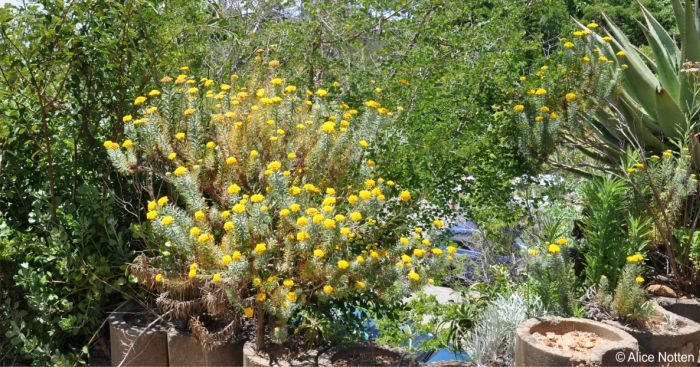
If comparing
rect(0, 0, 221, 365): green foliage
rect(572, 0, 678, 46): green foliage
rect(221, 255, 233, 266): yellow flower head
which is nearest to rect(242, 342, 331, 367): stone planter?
rect(221, 255, 233, 266): yellow flower head

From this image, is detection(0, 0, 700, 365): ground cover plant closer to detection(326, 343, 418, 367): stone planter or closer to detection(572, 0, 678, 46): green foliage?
detection(326, 343, 418, 367): stone planter

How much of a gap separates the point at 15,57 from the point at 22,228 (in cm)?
92

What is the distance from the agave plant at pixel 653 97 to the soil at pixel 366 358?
2.10m

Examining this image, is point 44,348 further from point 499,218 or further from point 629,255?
point 629,255

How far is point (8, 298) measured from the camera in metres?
3.47

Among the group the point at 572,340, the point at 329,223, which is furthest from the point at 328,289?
the point at 572,340

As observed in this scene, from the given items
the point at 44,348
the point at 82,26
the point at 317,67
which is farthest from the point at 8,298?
the point at 317,67

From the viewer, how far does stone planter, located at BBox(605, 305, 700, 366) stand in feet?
9.56

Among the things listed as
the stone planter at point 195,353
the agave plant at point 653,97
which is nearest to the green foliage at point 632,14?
the agave plant at point 653,97

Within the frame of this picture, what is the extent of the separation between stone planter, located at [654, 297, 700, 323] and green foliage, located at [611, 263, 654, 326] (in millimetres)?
403

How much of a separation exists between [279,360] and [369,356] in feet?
1.24

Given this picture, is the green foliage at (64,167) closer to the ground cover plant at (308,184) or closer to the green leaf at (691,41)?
the ground cover plant at (308,184)

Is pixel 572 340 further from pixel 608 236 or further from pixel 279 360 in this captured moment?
pixel 279 360

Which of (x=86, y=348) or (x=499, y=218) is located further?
(x=499, y=218)
